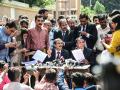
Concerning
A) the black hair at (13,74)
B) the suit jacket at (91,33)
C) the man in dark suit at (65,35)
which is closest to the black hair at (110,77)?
the black hair at (13,74)

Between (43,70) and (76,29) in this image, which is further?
(76,29)

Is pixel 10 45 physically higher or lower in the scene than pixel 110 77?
lower

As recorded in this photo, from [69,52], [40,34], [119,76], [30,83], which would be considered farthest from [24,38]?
[119,76]

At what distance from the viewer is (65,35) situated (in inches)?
303

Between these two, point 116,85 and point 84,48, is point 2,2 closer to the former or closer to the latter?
point 84,48

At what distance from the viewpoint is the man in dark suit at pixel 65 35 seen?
24.7 feet

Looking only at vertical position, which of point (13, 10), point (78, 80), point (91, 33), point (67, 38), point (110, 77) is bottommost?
point (13, 10)

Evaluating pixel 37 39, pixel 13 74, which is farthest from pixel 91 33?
pixel 13 74

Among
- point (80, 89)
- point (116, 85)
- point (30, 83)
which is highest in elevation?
point (116, 85)

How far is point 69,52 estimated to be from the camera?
7.48m

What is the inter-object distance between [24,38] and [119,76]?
22.7 ft

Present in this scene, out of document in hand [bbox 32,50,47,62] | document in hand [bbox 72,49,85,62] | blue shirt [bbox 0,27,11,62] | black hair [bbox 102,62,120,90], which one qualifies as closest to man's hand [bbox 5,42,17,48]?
blue shirt [bbox 0,27,11,62]

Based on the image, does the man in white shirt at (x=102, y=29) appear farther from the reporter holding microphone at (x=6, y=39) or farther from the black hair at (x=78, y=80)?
the black hair at (x=78, y=80)

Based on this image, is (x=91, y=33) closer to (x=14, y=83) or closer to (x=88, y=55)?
(x=88, y=55)
